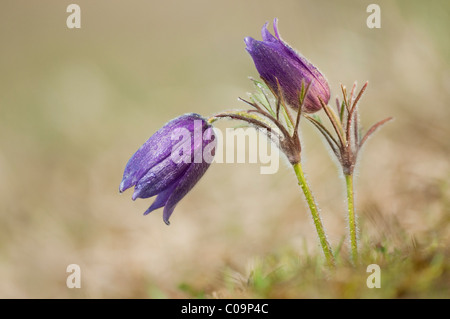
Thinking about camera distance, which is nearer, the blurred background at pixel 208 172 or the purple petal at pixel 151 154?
the purple petal at pixel 151 154

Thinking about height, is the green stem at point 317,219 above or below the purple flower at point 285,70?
below

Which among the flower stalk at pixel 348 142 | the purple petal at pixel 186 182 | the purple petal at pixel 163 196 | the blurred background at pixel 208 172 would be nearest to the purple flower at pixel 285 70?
the flower stalk at pixel 348 142

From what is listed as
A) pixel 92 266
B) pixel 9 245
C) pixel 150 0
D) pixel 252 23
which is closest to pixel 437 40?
pixel 92 266

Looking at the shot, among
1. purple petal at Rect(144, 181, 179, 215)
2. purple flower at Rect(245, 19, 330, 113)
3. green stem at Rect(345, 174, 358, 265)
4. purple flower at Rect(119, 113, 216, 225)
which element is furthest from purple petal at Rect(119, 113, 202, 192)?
green stem at Rect(345, 174, 358, 265)

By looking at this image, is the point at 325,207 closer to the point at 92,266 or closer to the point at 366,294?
the point at 92,266

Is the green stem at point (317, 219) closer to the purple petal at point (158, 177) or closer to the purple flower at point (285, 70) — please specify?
the purple flower at point (285, 70)

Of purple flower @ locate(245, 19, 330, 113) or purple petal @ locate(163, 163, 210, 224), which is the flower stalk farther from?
purple petal @ locate(163, 163, 210, 224)

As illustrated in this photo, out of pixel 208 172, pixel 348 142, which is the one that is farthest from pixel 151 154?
pixel 208 172

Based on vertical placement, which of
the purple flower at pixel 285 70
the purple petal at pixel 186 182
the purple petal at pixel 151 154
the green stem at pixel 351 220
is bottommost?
the green stem at pixel 351 220
